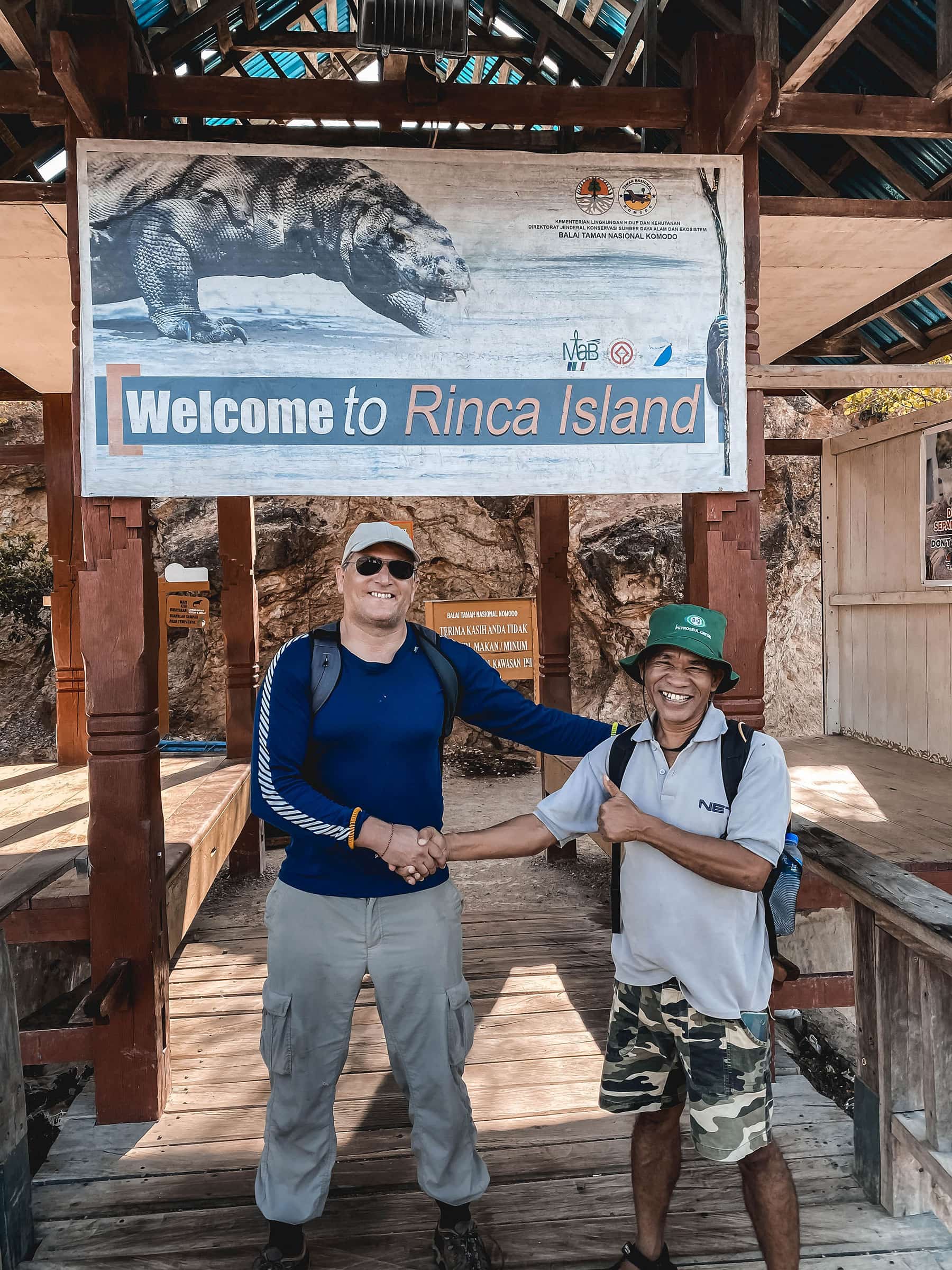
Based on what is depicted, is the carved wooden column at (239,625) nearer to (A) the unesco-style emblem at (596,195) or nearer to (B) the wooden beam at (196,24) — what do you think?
(B) the wooden beam at (196,24)

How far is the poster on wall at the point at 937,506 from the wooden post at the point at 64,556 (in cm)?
663

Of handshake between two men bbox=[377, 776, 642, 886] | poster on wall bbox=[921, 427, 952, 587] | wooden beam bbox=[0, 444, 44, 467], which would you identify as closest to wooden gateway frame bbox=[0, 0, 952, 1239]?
handshake between two men bbox=[377, 776, 642, 886]

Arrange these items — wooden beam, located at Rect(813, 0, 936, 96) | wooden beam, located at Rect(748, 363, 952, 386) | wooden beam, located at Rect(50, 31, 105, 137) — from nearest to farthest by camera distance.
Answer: wooden beam, located at Rect(50, 31, 105, 137)
wooden beam, located at Rect(748, 363, 952, 386)
wooden beam, located at Rect(813, 0, 936, 96)

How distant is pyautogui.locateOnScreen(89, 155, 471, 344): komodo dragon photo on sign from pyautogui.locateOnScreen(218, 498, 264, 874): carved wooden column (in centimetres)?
385

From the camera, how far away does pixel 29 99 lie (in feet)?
10.3

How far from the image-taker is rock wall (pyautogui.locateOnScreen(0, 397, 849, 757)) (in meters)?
11.9

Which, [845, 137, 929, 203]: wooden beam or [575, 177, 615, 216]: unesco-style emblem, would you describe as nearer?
[575, 177, 615, 216]: unesco-style emblem

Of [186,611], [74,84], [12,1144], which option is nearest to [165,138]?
[74,84]

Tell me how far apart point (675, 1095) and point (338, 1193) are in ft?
4.04

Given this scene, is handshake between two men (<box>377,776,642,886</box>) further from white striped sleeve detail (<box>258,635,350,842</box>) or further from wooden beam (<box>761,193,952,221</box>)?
wooden beam (<box>761,193,952,221</box>)

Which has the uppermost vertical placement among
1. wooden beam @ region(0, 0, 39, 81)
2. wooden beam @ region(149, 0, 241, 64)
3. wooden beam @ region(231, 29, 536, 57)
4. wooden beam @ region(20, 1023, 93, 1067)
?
wooden beam @ region(231, 29, 536, 57)

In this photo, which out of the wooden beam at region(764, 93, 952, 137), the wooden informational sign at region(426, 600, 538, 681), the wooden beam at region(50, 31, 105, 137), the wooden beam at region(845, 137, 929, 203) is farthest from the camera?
the wooden informational sign at region(426, 600, 538, 681)

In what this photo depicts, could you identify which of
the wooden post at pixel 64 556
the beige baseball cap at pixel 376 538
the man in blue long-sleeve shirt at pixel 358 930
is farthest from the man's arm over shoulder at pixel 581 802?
the wooden post at pixel 64 556

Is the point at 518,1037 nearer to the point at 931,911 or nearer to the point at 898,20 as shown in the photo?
the point at 931,911
